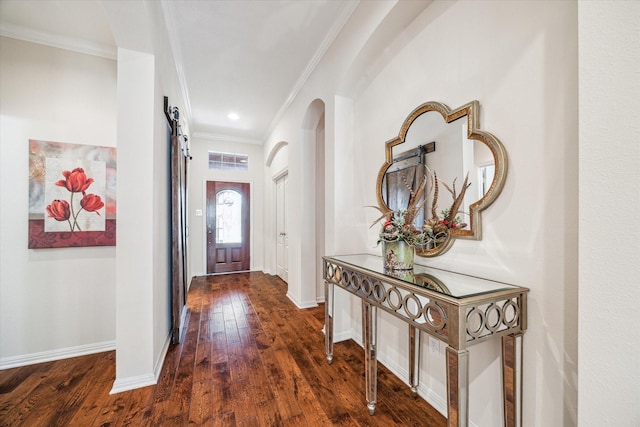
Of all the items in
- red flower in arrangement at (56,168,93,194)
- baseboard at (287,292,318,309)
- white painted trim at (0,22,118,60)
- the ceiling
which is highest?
the ceiling

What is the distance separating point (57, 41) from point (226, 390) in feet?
10.4

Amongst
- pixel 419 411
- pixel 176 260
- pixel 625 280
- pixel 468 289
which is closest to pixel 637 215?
pixel 625 280

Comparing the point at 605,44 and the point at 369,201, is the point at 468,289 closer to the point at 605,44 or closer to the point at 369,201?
the point at 605,44

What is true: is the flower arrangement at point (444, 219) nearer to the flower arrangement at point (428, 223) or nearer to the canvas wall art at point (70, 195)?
the flower arrangement at point (428, 223)

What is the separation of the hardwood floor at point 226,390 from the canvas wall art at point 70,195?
3.46 ft

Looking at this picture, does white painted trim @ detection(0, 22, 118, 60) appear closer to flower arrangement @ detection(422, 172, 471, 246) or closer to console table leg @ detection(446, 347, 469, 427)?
flower arrangement @ detection(422, 172, 471, 246)

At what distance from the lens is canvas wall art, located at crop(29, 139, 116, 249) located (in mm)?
2121

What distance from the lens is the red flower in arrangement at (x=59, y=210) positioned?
2.16m

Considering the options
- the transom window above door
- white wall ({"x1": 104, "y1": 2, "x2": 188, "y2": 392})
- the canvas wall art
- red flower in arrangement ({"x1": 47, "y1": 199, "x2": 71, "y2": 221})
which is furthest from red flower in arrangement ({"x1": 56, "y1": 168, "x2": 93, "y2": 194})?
the transom window above door

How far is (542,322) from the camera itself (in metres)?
1.12

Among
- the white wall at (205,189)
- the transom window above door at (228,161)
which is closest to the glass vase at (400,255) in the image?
the white wall at (205,189)

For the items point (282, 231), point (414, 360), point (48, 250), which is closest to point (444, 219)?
point (414, 360)

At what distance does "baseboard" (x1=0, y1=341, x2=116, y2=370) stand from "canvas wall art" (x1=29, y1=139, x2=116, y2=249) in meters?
0.90

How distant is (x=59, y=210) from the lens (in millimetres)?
2178
